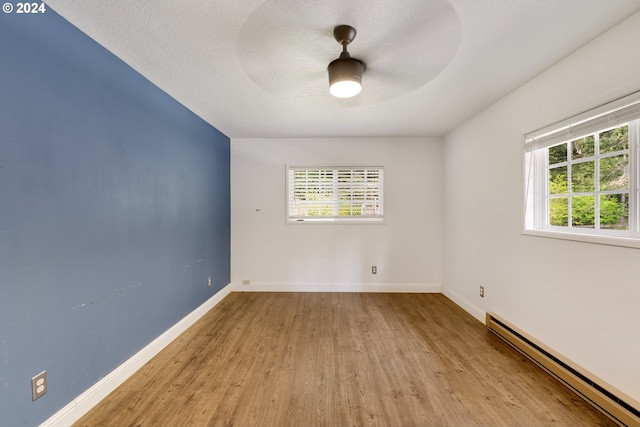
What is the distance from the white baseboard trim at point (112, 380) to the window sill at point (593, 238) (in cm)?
338

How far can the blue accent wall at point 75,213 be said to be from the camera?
1.22 m

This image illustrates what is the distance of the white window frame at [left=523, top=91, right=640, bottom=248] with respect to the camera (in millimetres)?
1475

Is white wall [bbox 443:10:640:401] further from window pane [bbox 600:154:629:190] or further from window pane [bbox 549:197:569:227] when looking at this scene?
window pane [bbox 600:154:629:190]

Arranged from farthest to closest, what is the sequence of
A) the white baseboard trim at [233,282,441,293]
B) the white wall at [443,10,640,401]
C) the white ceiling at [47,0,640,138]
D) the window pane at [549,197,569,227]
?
the white baseboard trim at [233,282,441,293] → the window pane at [549,197,569,227] → the white wall at [443,10,640,401] → the white ceiling at [47,0,640,138]

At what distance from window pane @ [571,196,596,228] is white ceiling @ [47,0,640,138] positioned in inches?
41.0

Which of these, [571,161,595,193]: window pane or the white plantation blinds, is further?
the white plantation blinds

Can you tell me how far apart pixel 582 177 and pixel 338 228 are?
8.76 ft

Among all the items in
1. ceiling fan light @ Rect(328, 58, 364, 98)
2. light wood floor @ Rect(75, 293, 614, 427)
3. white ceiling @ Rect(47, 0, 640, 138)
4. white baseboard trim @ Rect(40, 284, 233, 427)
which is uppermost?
white ceiling @ Rect(47, 0, 640, 138)

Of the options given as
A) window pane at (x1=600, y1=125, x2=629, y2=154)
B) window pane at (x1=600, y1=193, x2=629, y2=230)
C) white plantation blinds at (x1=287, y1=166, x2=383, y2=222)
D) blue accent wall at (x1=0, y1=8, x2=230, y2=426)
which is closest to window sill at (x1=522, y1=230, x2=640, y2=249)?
window pane at (x1=600, y1=193, x2=629, y2=230)

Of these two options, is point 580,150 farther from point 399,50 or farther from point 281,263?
point 281,263

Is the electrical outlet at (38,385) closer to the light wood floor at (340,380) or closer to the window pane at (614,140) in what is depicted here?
the light wood floor at (340,380)

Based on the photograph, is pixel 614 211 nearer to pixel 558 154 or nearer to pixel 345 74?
pixel 558 154

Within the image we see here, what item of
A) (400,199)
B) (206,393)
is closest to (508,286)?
(400,199)

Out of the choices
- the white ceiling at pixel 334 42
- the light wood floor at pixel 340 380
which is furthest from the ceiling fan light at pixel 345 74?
the light wood floor at pixel 340 380
